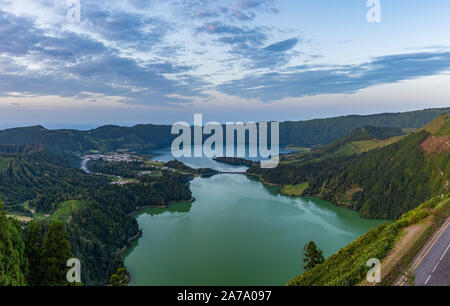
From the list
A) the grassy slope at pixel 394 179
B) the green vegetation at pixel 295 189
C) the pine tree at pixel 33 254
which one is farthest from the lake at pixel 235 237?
the pine tree at pixel 33 254

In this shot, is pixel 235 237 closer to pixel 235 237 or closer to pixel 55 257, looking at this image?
pixel 235 237

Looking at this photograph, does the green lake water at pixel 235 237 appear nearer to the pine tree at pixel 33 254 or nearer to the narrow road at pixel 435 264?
the pine tree at pixel 33 254

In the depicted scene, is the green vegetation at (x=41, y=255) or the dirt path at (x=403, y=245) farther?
the dirt path at (x=403, y=245)

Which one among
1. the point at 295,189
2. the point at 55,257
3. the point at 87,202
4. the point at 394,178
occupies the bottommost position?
the point at 295,189

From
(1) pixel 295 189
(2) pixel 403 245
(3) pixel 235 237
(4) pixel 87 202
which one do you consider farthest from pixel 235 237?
(1) pixel 295 189

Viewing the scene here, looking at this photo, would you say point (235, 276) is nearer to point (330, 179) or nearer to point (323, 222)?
point (323, 222)

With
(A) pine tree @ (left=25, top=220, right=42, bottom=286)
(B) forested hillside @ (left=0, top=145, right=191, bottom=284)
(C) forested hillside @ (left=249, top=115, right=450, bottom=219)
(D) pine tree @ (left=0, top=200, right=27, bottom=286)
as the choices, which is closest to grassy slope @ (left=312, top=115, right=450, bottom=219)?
(C) forested hillside @ (left=249, top=115, right=450, bottom=219)

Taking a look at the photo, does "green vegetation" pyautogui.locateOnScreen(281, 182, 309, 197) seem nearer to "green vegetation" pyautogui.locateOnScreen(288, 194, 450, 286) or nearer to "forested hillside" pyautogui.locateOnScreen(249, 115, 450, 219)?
"forested hillside" pyautogui.locateOnScreen(249, 115, 450, 219)
